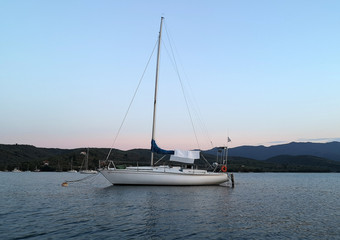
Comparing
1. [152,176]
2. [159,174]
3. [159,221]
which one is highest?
[159,174]

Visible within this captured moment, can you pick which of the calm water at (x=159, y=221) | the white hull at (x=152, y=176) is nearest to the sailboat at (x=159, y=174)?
the white hull at (x=152, y=176)

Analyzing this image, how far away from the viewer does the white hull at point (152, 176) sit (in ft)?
119

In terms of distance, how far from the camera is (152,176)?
3656 centimetres

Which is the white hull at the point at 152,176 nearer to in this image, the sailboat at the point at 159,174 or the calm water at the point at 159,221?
the sailboat at the point at 159,174

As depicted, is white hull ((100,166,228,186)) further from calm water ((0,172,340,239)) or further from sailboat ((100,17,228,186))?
calm water ((0,172,340,239))

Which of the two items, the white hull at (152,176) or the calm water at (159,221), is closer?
the calm water at (159,221)

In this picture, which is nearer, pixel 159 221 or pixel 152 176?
pixel 159 221

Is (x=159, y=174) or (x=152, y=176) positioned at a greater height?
(x=159, y=174)

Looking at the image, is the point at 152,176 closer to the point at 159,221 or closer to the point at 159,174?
the point at 159,174

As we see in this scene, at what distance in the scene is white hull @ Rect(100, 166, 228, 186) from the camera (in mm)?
36344

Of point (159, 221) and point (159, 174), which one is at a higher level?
point (159, 174)

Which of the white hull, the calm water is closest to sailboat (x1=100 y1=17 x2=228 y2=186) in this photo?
the white hull

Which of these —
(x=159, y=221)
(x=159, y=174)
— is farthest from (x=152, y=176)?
(x=159, y=221)

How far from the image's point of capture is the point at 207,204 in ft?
84.2
